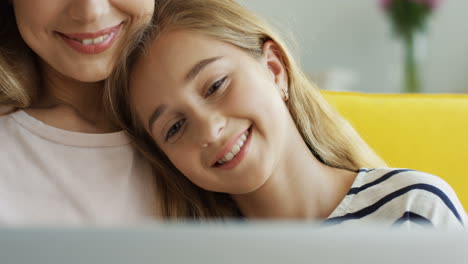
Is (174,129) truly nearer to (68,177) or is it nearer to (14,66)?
(68,177)

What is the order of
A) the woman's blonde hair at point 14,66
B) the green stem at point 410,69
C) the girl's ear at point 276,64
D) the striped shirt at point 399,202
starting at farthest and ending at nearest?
the green stem at point 410,69
the girl's ear at point 276,64
the woman's blonde hair at point 14,66
the striped shirt at point 399,202

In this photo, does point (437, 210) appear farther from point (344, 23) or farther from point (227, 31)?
point (344, 23)

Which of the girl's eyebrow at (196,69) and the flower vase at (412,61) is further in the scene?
the flower vase at (412,61)

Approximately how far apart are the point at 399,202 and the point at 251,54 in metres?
0.37

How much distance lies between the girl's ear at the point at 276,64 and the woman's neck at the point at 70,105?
1.01 ft

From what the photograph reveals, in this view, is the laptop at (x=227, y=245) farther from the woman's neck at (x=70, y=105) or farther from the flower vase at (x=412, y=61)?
the flower vase at (x=412, y=61)

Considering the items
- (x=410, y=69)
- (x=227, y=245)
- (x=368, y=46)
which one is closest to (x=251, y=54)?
(x=227, y=245)

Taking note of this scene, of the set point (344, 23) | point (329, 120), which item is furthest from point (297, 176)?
point (344, 23)

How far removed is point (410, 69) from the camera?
13.4ft

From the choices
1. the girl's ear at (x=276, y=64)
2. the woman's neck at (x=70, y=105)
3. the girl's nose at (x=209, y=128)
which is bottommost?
the woman's neck at (x=70, y=105)

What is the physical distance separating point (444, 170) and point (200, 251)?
114cm

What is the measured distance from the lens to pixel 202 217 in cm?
118

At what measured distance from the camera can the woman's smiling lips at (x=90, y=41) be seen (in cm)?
104

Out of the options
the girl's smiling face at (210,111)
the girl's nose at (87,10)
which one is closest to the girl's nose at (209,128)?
the girl's smiling face at (210,111)
